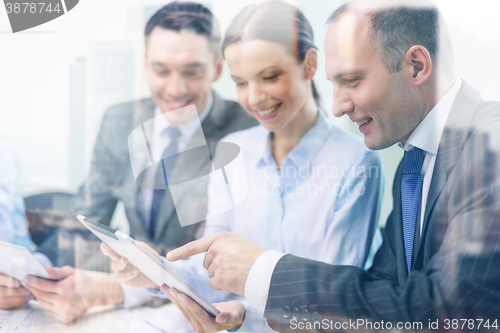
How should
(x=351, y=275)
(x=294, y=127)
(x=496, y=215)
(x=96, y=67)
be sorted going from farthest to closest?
1. (x=96, y=67)
2. (x=294, y=127)
3. (x=351, y=275)
4. (x=496, y=215)

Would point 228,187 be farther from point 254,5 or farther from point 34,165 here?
point 34,165

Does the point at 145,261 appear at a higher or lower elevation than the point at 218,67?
lower

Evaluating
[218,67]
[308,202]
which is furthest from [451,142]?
[218,67]

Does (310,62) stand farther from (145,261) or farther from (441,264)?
(145,261)

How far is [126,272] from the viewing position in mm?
1785

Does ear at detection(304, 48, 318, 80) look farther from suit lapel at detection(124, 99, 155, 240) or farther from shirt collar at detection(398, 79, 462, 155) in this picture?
suit lapel at detection(124, 99, 155, 240)

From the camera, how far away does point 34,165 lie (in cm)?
189

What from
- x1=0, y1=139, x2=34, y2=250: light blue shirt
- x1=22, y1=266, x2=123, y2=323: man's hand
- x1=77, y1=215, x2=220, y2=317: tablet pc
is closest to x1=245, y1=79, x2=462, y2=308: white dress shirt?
x1=77, y1=215, x2=220, y2=317: tablet pc

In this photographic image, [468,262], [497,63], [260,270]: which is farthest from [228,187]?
[497,63]

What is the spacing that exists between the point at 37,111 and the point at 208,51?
871mm

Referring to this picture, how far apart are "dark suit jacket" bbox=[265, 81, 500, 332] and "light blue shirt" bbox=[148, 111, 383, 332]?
0.26 feet

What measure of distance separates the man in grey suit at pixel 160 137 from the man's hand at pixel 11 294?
0.36ft

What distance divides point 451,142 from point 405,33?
1.44 ft

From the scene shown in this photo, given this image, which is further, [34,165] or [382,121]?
[34,165]
